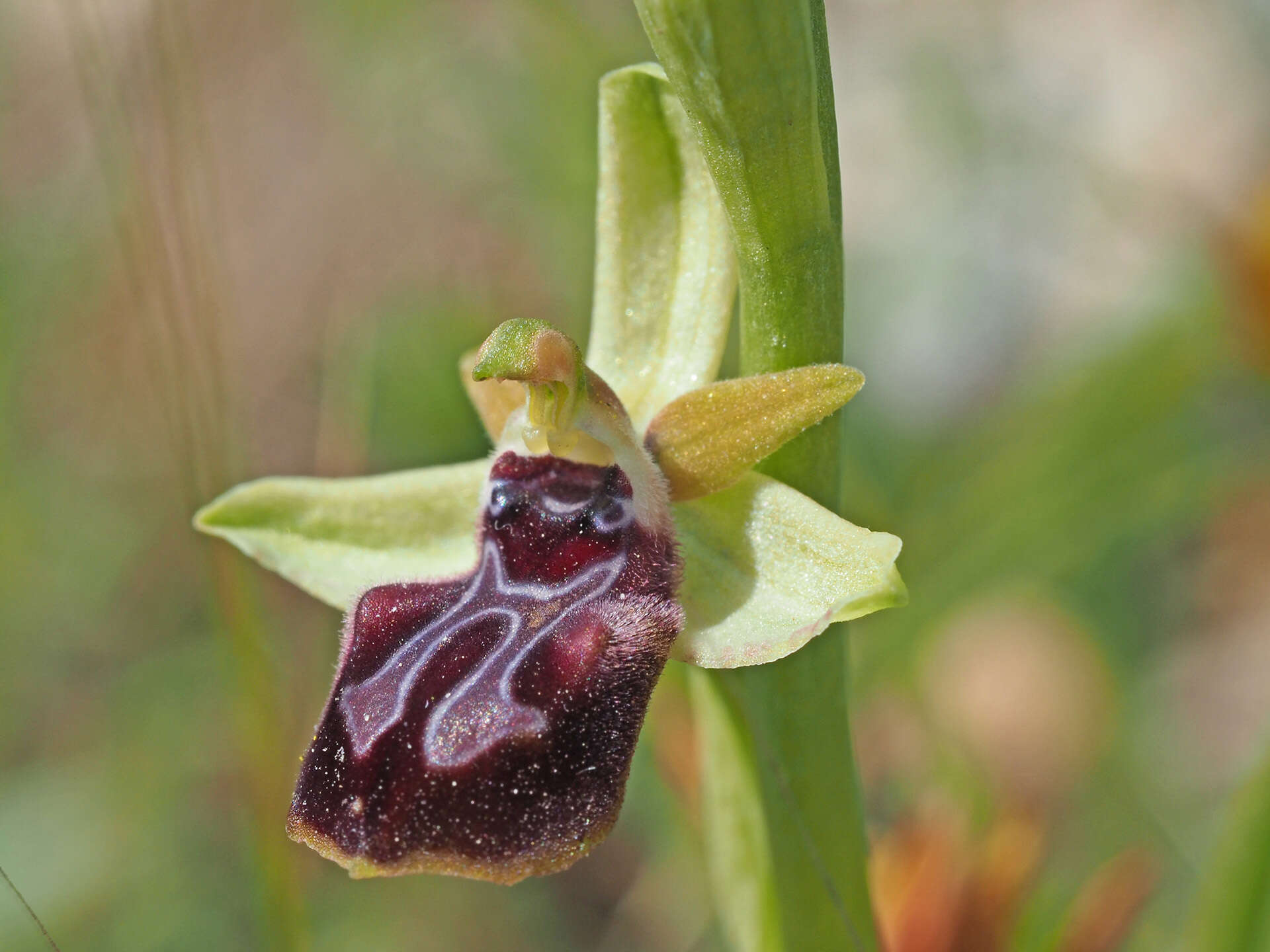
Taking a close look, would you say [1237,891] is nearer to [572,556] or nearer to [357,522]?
[572,556]

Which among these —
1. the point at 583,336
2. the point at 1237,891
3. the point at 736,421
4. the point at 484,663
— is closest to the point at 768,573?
the point at 736,421

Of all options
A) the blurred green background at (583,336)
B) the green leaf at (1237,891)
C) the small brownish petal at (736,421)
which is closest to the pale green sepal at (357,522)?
the small brownish petal at (736,421)

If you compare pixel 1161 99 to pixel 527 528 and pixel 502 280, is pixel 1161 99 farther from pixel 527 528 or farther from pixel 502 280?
pixel 527 528

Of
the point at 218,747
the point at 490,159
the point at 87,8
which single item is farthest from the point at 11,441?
the point at 87,8

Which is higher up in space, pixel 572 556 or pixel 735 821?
pixel 572 556

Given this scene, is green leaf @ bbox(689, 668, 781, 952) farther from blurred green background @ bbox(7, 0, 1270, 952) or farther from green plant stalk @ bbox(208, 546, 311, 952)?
green plant stalk @ bbox(208, 546, 311, 952)

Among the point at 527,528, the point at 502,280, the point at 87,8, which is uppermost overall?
the point at 87,8

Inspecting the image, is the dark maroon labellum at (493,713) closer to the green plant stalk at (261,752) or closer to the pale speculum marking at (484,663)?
the pale speculum marking at (484,663)
